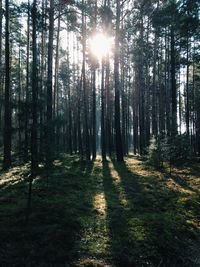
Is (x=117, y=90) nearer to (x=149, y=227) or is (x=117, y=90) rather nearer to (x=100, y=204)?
(x=100, y=204)

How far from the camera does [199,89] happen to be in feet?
123

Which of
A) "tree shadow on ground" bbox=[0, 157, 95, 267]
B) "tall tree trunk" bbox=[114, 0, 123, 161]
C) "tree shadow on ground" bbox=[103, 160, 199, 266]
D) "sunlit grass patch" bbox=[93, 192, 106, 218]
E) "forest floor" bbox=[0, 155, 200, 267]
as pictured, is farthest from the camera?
"tall tree trunk" bbox=[114, 0, 123, 161]

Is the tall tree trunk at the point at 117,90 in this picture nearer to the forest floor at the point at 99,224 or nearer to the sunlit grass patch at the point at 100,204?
the forest floor at the point at 99,224

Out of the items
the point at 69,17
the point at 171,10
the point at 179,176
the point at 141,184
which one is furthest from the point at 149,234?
the point at 69,17

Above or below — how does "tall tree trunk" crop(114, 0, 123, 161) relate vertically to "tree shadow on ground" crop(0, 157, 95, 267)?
above

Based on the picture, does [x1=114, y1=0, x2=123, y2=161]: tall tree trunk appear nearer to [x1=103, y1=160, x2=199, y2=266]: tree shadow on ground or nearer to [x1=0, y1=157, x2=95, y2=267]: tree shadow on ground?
[x1=103, y1=160, x2=199, y2=266]: tree shadow on ground

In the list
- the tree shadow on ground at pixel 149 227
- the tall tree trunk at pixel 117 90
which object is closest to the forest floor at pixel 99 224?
the tree shadow on ground at pixel 149 227

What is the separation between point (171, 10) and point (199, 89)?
2218 cm

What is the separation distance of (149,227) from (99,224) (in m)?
1.28

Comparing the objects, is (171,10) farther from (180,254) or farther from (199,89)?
(199,89)

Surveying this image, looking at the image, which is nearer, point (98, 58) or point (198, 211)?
point (198, 211)

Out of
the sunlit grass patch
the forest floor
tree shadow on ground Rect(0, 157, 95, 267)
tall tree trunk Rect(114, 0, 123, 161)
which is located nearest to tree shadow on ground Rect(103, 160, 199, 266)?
the forest floor

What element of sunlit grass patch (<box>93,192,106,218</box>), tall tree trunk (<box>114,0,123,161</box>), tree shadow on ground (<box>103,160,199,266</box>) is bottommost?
tree shadow on ground (<box>103,160,199,266</box>)

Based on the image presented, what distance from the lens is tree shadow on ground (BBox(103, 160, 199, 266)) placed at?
6285mm
